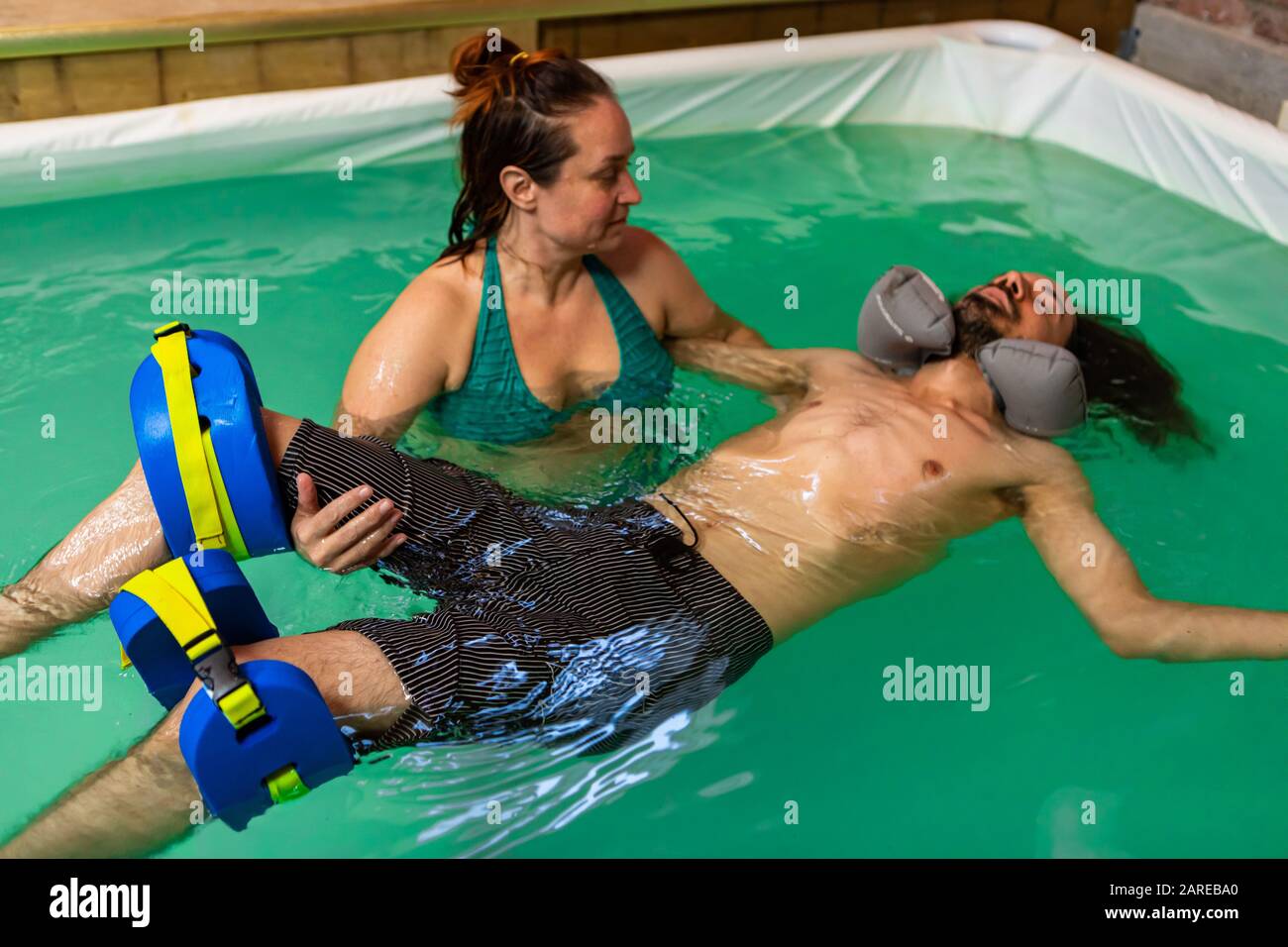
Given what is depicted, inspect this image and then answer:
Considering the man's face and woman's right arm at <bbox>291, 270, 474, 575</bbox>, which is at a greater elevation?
the man's face

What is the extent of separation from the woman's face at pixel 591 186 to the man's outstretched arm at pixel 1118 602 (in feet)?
3.02

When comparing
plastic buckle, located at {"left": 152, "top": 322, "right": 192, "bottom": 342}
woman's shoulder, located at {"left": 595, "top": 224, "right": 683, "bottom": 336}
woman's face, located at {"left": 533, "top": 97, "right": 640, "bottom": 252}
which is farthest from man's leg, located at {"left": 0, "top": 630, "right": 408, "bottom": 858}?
woman's shoulder, located at {"left": 595, "top": 224, "right": 683, "bottom": 336}

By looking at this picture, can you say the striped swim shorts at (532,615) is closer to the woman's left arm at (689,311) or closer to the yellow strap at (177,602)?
the yellow strap at (177,602)

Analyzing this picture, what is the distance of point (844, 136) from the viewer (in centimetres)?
446

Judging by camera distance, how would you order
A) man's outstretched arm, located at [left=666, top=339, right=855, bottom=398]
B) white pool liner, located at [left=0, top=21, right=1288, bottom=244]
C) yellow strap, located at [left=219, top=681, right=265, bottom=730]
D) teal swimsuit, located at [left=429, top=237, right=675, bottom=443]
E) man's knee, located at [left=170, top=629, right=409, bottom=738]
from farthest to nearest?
white pool liner, located at [left=0, top=21, right=1288, bottom=244], man's outstretched arm, located at [left=666, top=339, right=855, bottom=398], teal swimsuit, located at [left=429, top=237, right=675, bottom=443], man's knee, located at [left=170, top=629, right=409, bottom=738], yellow strap, located at [left=219, top=681, right=265, bottom=730]

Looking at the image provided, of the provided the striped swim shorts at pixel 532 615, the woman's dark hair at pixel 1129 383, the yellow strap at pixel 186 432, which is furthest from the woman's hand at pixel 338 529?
the woman's dark hair at pixel 1129 383

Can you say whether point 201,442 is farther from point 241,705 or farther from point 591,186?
point 591,186

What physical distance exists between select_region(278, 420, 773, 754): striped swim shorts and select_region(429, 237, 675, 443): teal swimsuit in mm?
301

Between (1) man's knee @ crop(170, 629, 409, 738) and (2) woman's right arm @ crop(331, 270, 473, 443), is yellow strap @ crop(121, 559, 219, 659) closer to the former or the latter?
(1) man's knee @ crop(170, 629, 409, 738)

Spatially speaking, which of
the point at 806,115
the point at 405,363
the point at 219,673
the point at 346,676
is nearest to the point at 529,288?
the point at 405,363

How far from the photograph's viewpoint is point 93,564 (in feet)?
6.68

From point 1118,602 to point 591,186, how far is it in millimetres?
A: 1174

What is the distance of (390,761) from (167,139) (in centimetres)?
237

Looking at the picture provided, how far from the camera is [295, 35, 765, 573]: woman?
7.76ft
